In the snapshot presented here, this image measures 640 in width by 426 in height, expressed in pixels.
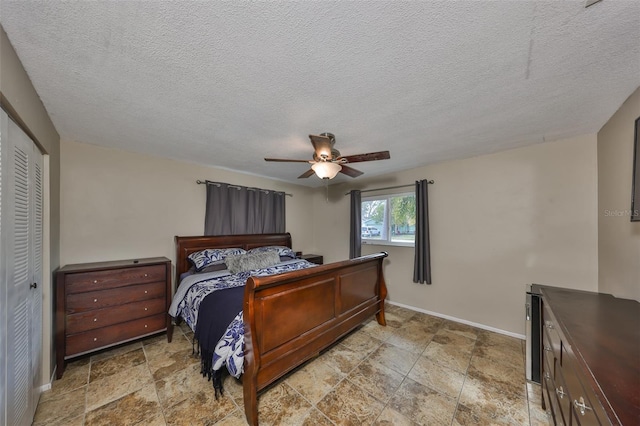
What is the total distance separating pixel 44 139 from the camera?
71.7 inches

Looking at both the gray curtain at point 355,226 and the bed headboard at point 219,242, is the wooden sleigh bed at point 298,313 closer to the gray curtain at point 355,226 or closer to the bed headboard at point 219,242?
the bed headboard at point 219,242

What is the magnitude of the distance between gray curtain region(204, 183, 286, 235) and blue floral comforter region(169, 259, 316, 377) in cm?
93

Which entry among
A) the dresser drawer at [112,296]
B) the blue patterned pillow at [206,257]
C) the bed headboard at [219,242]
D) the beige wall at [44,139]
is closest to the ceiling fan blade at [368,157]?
the beige wall at [44,139]

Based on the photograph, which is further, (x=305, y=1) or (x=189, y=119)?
(x=189, y=119)

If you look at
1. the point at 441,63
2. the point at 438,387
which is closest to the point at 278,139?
the point at 441,63

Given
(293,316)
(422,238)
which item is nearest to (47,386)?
(293,316)

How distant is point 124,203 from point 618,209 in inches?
200

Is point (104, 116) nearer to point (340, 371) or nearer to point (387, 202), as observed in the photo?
point (340, 371)

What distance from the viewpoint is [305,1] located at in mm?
932

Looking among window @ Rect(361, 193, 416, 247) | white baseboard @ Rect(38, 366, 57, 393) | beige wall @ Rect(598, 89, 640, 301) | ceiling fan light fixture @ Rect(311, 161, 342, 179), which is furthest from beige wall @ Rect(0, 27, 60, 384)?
window @ Rect(361, 193, 416, 247)

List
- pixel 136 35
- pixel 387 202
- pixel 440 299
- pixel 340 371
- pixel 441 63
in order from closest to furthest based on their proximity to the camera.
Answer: pixel 136 35, pixel 441 63, pixel 340 371, pixel 440 299, pixel 387 202

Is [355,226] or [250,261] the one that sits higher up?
[355,226]

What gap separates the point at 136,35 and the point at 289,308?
1.95 m

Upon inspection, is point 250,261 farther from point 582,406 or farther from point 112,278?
point 582,406
